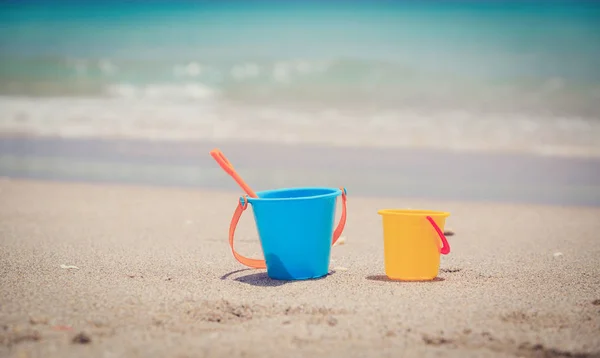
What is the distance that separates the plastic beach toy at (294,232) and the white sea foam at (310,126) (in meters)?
6.35

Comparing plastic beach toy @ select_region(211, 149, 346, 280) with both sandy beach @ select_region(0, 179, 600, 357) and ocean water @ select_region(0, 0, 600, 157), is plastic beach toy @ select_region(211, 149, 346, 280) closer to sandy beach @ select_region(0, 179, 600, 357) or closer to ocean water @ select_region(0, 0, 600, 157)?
sandy beach @ select_region(0, 179, 600, 357)

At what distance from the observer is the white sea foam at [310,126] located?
10.3 metres

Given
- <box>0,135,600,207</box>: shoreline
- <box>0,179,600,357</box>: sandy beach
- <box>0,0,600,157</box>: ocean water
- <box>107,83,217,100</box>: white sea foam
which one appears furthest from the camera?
<box>107,83,217,100</box>: white sea foam

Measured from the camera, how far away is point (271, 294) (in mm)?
3299

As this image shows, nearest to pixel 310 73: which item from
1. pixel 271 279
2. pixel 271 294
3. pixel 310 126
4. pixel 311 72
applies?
pixel 311 72

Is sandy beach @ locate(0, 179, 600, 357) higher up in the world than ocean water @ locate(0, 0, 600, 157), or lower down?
lower down

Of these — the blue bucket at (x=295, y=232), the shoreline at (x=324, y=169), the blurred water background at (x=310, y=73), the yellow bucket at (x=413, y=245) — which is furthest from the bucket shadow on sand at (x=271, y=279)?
the blurred water background at (x=310, y=73)

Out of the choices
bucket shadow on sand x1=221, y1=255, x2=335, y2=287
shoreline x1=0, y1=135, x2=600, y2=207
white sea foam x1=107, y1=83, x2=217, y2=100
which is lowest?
bucket shadow on sand x1=221, y1=255, x2=335, y2=287

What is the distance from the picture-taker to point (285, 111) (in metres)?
14.0

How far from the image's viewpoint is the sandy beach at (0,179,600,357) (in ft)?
8.35

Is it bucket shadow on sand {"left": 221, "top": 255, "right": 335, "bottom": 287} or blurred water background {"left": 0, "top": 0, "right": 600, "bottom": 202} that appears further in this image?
blurred water background {"left": 0, "top": 0, "right": 600, "bottom": 202}

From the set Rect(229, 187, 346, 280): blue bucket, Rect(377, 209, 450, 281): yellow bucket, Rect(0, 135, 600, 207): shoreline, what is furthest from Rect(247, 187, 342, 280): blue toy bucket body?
Rect(0, 135, 600, 207): shoreline

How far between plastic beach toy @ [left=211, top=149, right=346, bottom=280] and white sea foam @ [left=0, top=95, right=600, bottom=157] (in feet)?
20.8

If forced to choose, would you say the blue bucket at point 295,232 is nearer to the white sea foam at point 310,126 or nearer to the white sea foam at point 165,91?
the white sea foam at point 310,126
